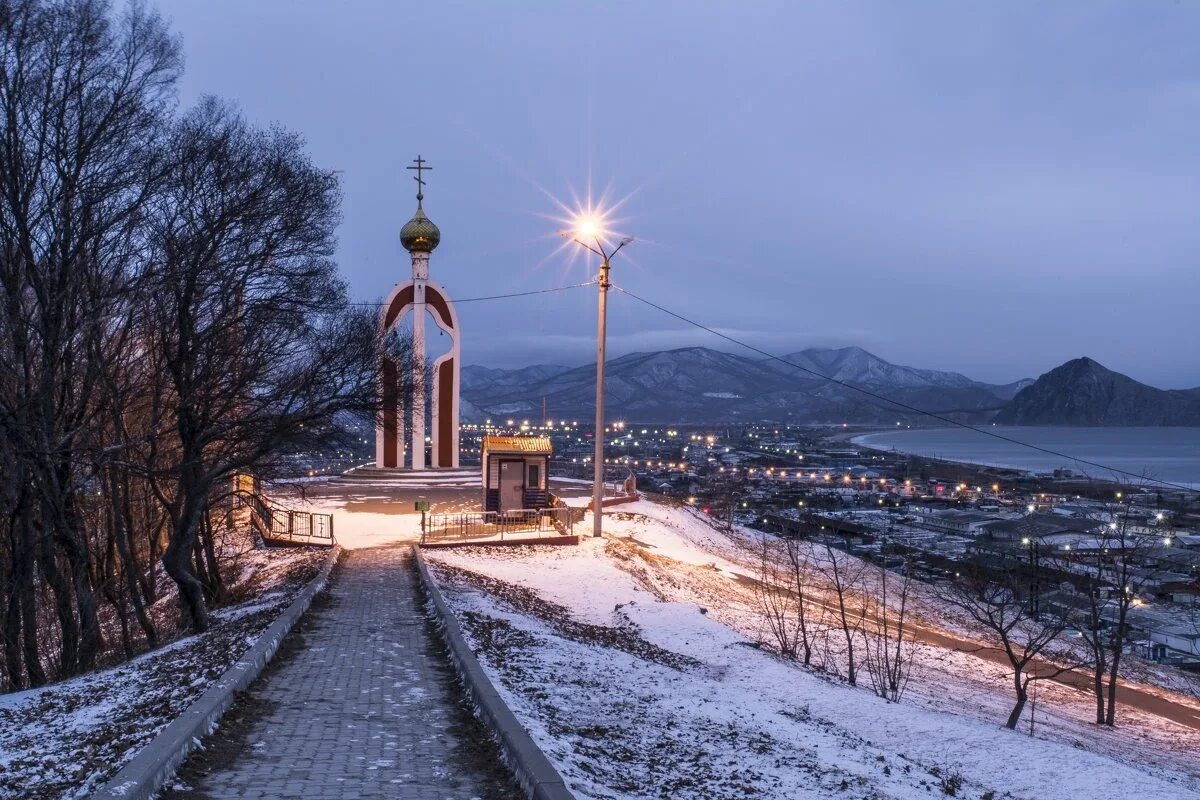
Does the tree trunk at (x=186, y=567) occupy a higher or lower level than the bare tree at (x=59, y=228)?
lower

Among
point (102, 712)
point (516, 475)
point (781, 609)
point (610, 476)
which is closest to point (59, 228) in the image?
point (102, 712)

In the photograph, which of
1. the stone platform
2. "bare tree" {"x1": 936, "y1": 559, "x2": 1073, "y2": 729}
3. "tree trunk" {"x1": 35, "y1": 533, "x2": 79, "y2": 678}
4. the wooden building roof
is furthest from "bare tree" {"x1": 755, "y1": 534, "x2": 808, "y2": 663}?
the stone platform

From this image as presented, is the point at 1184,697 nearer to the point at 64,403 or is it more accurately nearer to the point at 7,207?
the point at 64,403

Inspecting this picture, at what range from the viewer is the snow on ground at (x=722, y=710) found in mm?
8039

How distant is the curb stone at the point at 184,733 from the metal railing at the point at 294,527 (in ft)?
43.2

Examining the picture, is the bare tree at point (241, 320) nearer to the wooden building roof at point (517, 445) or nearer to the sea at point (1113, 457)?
the wooden building roof at point (517, 445)

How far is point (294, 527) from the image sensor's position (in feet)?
88.7

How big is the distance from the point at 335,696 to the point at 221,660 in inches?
86.9

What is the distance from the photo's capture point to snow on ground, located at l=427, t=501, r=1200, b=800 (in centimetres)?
804

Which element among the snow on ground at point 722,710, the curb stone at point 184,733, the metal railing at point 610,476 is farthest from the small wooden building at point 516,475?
the curb stone at point 184,733

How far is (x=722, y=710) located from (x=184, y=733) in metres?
6.16

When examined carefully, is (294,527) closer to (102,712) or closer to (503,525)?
(503,525)

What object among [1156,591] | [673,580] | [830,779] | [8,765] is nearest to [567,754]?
[830,779]

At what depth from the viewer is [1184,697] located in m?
23.5
